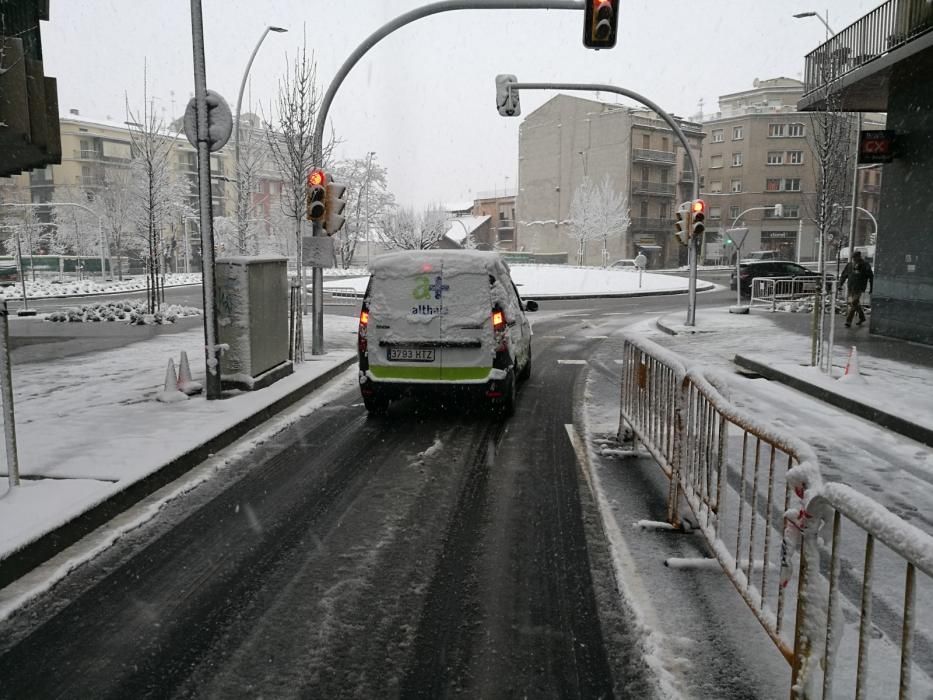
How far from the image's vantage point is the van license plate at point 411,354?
25.0ft

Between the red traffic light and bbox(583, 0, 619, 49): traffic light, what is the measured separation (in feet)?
14.6

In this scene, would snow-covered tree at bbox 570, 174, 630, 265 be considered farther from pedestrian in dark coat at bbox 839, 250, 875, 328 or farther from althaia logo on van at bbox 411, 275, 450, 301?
althaia logo on van at bbox 411, 275, 450, 301

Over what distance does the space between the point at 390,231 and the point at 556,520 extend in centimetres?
6015

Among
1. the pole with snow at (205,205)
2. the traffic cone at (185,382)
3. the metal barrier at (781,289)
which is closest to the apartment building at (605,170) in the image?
the metal barrier at (781,289)

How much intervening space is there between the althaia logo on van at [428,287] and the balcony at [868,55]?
991 cm

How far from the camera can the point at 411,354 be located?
301 inches

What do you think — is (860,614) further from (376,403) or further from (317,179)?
(317,179)

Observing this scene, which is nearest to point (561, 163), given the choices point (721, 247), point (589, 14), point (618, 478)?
point (721, 247)

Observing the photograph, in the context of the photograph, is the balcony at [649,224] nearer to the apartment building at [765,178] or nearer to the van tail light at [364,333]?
the apartment building at [765,178]

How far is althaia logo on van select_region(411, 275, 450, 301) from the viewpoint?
25.1ft

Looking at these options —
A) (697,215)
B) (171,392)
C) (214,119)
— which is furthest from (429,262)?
(697,215)

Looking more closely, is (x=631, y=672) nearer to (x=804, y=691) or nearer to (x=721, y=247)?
(x=804, y=691)

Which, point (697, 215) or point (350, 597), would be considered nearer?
point (350, 597)

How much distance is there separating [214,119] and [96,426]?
140 inches
